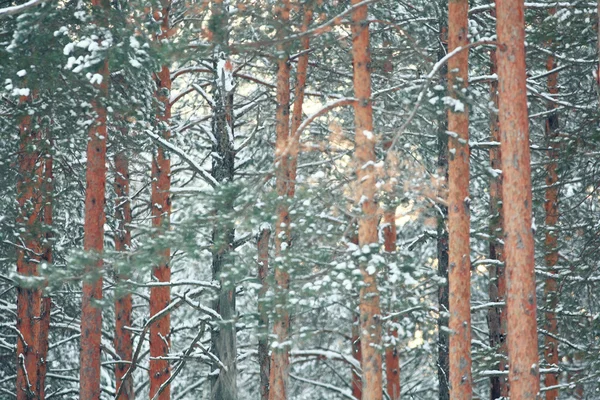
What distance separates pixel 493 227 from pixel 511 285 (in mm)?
4195

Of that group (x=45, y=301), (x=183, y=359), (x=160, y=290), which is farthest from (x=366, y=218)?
(x=45, y=301)

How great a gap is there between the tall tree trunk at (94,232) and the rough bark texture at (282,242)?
105 inches

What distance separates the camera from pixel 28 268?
52.2 feet

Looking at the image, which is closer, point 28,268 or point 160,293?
point 160,293

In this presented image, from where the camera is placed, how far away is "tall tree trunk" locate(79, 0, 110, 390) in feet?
39.9

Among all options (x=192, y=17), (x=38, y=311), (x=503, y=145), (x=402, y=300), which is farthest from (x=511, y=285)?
(x=38, y=311)

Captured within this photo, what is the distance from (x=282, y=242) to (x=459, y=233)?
12.0ft

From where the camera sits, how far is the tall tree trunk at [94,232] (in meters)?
12.2

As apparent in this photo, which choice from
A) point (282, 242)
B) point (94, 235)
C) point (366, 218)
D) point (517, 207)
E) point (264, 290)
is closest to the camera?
point (517, 207)

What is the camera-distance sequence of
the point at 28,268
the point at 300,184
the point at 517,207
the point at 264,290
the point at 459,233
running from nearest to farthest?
the point at 517,207 → the point at 459,233 → the point at 300,184 → the point at 264,290 → the point at 28,268

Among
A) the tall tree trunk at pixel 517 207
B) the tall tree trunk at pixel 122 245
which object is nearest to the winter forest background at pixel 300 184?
the tall tree trunk at pixel 517 207

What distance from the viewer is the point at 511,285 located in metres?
8.86

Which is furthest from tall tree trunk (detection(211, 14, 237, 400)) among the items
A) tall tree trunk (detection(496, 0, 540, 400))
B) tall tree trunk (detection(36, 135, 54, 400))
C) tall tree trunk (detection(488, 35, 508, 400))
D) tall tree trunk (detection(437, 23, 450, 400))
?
tall tree trunk (detection(496, 0, 540, 400))

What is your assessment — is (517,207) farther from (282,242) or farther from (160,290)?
(160,290)
